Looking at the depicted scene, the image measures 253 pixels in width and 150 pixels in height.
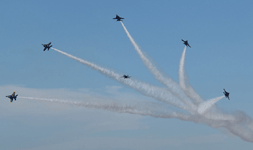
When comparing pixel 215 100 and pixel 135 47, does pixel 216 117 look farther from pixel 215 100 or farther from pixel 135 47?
pixel 135 47

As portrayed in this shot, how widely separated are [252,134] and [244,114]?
8577 millimetres

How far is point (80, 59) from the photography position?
131m

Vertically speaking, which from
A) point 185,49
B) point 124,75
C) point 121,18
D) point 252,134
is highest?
point 121,18

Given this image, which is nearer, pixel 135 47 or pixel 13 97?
pixel 135 47

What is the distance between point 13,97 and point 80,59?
2985 cm

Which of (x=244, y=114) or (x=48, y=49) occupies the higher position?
(x=48, y=49)

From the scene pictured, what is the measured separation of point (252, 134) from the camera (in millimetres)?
147750

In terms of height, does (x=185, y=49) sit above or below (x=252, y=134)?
above

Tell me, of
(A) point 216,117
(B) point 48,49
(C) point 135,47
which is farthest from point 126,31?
(A) point 216,117

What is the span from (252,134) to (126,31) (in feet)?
203

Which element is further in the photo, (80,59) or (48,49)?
(48,49)

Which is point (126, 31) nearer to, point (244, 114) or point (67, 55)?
point (67, 55)

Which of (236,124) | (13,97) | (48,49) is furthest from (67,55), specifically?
(236,124)

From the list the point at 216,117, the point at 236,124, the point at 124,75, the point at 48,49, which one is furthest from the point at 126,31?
the point at 236,124
